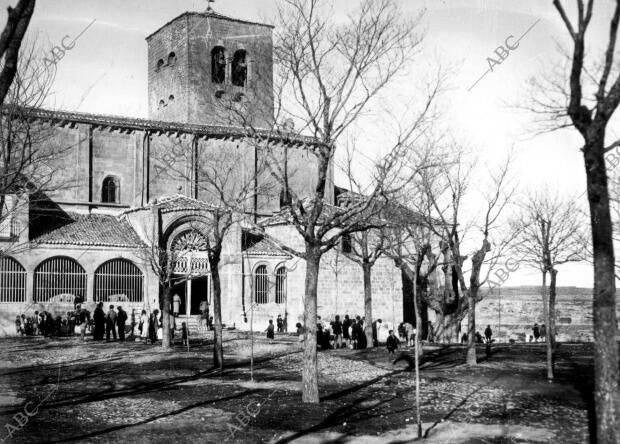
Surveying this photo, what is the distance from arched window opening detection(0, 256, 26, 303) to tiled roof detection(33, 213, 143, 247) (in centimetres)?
157

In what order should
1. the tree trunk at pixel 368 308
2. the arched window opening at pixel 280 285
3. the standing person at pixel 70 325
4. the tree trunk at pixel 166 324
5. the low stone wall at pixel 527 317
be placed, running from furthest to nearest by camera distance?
the low stone wall at pixel 527 317
the arched window opening at pixel 280 285
the standing person at pixel 70 325
the tree trunk at pixel 368 308
the tree trunk at pixel 166 324

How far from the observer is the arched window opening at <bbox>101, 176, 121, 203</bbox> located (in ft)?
142

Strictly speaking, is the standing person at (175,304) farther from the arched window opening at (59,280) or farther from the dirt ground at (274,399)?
the dirt ground at (274,399)

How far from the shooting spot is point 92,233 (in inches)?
1479

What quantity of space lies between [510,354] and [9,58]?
22669mm

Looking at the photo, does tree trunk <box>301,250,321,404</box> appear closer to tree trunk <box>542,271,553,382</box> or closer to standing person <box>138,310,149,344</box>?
tree trunk <box>542,271,553,382</box>

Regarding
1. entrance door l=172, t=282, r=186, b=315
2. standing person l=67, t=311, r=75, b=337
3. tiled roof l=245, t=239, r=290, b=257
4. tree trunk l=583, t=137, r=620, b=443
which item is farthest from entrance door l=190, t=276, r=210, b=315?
tree trunk l=583, t=137, r=620, b=443

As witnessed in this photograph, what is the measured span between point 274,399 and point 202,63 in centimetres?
3581

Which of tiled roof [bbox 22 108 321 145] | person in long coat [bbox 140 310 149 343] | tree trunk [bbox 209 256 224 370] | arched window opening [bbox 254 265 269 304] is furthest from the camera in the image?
tiled roof [bbox 22 108 321 145]

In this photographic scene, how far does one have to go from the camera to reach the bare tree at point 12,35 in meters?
8.10

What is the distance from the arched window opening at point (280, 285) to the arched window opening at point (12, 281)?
1375 cm

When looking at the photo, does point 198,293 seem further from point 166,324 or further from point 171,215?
point 166,324

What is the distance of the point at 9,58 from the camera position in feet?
26.9

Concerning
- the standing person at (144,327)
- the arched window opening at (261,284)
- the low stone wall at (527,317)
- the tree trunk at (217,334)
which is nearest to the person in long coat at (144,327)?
the standing person at (144,327)
